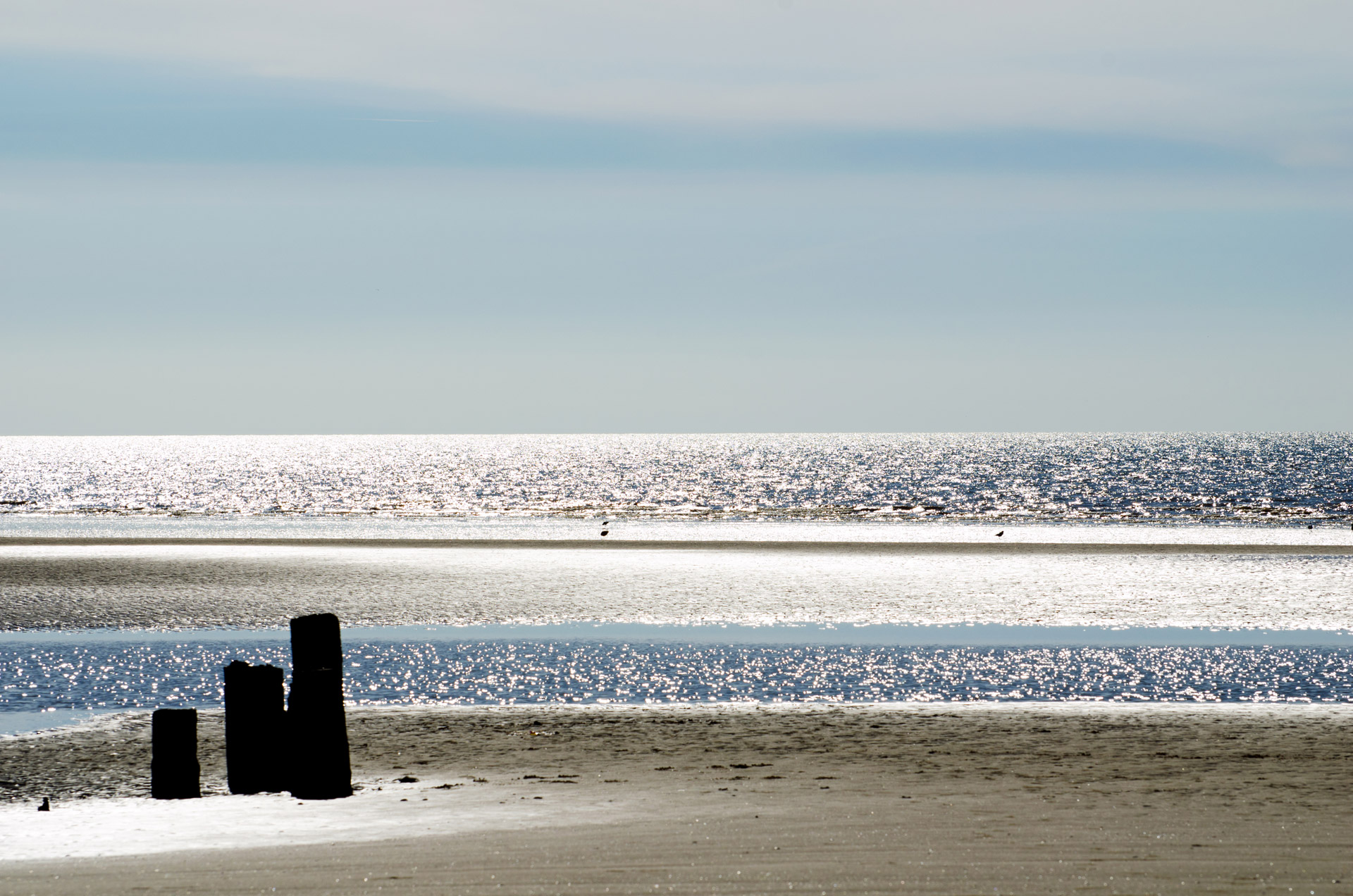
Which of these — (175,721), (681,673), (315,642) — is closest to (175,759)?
(175,721)

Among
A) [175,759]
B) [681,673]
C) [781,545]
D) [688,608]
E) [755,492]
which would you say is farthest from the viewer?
[755,492]

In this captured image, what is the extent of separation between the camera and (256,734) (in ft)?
39.7

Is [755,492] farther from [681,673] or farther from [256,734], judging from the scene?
[256,734]

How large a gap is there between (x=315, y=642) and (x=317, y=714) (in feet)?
2.28

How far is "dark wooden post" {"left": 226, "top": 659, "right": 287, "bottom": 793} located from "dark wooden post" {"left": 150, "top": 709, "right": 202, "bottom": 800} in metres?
0.33

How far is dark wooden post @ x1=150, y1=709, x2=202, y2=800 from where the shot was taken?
11914 millimetres

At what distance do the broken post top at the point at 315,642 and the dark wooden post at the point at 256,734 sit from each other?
697mm

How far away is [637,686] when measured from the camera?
69.8 ft

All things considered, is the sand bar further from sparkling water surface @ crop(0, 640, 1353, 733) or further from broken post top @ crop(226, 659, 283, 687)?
broken post top @ crop(226, 659, 283, 687)

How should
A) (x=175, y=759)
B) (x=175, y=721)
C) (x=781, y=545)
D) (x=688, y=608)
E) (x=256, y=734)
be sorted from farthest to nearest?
(x=781, y=545)
(x=688, y=608)
(x=256, y=734)
(x=175, y=759)
(x=175, y=721)

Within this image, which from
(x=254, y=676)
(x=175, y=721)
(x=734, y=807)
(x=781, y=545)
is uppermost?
(x=254, y=676)

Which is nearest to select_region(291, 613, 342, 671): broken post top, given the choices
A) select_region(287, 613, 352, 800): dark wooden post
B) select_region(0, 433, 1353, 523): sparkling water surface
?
select_region(287, 613, 352, 800): dark wooden post

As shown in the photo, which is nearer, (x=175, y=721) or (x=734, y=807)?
(x=734, y=807)

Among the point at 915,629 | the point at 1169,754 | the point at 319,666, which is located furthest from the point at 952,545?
the point at 319,666
